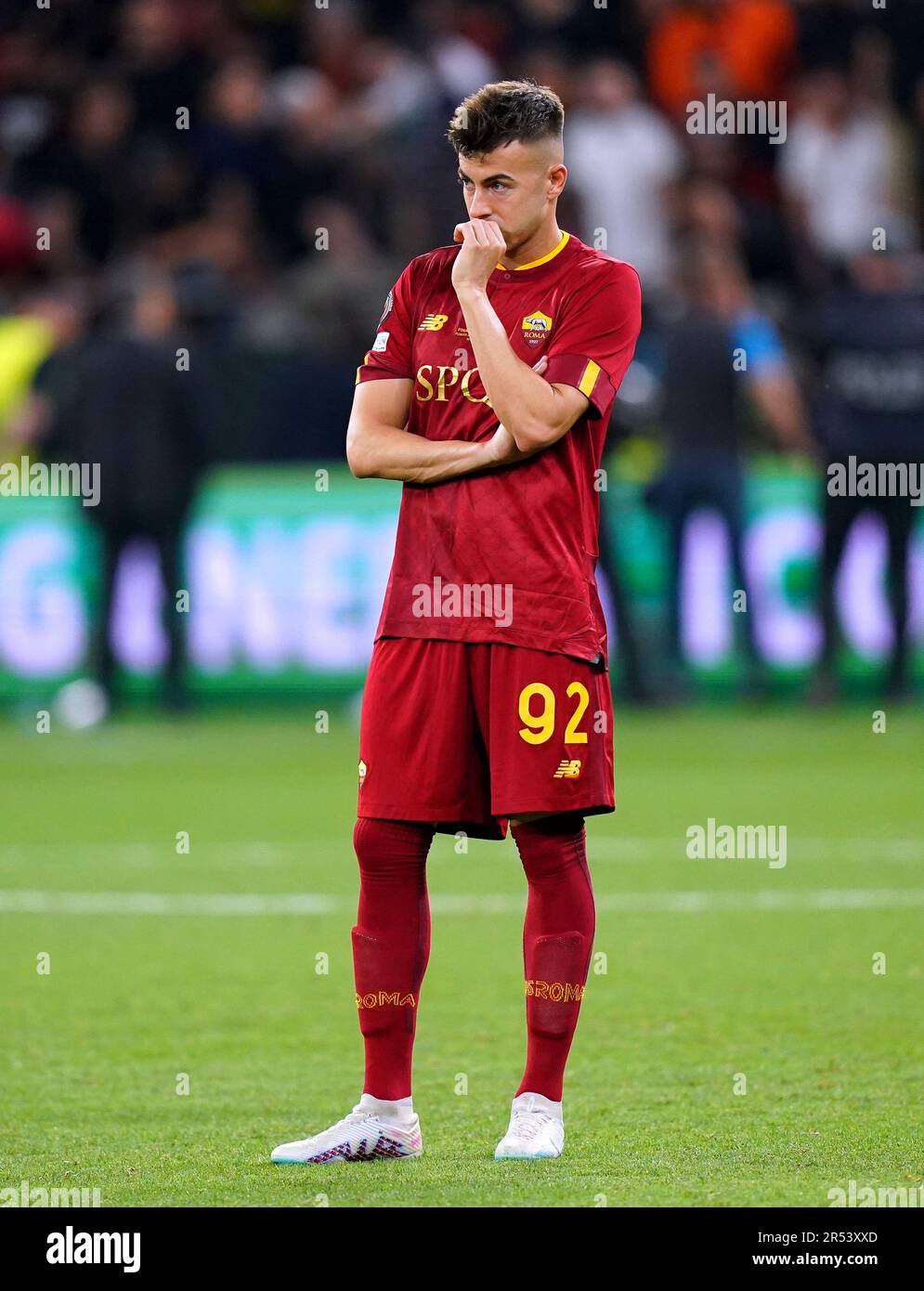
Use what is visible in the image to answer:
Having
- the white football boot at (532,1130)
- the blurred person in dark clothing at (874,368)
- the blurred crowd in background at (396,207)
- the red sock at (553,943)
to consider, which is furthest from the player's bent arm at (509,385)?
the blurred person in dark clothing at (874,368)

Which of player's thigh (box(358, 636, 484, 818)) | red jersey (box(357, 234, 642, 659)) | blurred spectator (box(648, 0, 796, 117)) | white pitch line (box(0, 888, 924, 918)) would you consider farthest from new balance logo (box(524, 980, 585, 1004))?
blurred spectator (box(648, 0, 796, 117))

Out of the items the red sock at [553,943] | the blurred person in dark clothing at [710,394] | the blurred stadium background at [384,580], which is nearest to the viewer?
the red sock at [553,943]

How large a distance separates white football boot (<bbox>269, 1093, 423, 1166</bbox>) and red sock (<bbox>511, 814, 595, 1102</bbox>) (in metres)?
0.27

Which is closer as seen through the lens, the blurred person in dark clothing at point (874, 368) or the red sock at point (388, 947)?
the red sock at point (388, 947)

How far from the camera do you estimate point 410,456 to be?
4.93m

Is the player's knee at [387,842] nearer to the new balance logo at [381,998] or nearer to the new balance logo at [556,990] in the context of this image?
the new balance logo at [381,998]

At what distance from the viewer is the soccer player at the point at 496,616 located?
4.83 metres

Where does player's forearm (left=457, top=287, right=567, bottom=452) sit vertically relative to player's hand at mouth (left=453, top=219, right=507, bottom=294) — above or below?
below

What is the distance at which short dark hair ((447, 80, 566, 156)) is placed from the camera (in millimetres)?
4812

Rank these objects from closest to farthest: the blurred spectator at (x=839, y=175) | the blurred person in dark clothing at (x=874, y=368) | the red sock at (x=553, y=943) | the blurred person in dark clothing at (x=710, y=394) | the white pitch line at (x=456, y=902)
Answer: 1. the red sock at (x=553, y=943)
2. the white pitch line at (x=456, y=902)
3. the blurred person in dark clothing at (x=710, y=394)
4. the blurred person in dark clothing at (x=874, y=368)
5. the blurred spectator at (x=839, y=175)

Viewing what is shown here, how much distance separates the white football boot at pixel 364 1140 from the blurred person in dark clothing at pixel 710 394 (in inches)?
356

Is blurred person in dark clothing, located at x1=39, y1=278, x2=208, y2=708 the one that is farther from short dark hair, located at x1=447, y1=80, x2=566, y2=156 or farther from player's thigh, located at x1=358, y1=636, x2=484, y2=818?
short dark hair, located at x1=447, y1=80, x2=566, y2=156

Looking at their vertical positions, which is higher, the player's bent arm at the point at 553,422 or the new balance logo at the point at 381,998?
the player's bent arm at the point at 553,422

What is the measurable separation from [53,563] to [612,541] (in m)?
3.37
